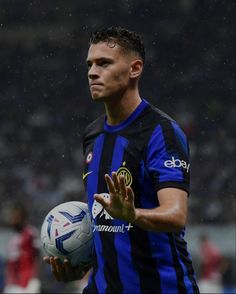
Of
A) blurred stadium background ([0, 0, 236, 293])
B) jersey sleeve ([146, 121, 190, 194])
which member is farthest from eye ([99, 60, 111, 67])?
blurred stadium background ([0, 0, 236, 293])

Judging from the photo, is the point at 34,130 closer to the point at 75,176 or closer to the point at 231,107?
the point at 75,176

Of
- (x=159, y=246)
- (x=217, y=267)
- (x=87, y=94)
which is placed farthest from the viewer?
(x=87, y=94)

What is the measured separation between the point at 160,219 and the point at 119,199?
20 centimetres

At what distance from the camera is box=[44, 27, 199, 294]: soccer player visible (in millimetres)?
3588

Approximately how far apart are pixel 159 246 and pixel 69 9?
32.4 ft

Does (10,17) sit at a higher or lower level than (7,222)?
higher

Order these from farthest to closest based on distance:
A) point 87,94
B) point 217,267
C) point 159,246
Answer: point 87,94, point 217,267, point 159,246

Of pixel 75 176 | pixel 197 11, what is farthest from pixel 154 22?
pixel 75 176

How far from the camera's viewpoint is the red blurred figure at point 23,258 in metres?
10.2

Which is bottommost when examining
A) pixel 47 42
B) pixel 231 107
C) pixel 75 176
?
pixel 75 176

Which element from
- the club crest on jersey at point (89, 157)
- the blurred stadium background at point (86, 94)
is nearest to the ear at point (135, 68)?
the club crest on jersey at point (89, 157)

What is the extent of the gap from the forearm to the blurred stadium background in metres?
8.56

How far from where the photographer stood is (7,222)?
490 inches

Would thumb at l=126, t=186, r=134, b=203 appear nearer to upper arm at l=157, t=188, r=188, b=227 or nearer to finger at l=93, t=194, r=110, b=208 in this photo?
finger at l=93, t=194, r=110, b=208
